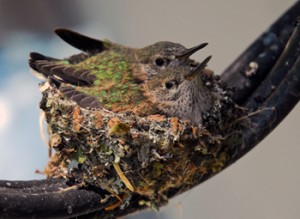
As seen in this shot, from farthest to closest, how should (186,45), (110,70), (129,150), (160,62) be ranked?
(186,45) → (160,62) → (110,70) → (129,150)

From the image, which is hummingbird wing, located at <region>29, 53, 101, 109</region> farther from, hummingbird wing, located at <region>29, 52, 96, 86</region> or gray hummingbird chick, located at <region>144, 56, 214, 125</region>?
gray hummingbird chick, located at <region>144, 56, 214, 125</region>

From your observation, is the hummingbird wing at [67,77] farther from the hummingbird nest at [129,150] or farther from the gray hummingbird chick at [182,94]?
the gray hummingbird chick at [182,94]

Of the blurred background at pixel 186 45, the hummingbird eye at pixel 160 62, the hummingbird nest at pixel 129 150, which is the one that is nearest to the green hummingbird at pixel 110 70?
the hummingbird eye at pixel 160 62

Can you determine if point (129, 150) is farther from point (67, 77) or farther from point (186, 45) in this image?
point (186, 45)

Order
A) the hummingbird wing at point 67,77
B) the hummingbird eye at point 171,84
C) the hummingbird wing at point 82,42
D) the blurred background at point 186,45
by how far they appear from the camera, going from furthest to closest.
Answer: the blurred background at point 186,45
the hummingbird wing at point 82,42
the hummingbird eye at point 171,84
the hummingbird wing at point 67,77

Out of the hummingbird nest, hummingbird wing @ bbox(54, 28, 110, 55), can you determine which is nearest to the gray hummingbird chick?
the hummingbird nest

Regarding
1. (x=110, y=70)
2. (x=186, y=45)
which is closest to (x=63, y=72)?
(x=110, y=70)

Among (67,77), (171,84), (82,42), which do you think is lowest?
(67,77)
